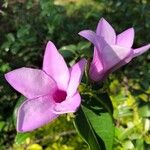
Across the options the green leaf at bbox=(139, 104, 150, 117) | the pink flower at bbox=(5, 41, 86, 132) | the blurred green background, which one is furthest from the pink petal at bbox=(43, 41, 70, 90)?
the green leaf at bbox=(139, 104, 150, 117)

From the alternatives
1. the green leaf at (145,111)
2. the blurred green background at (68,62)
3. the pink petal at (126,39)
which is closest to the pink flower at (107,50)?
the pink petal at (126,39)

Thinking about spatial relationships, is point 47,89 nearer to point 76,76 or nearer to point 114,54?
point 76,76

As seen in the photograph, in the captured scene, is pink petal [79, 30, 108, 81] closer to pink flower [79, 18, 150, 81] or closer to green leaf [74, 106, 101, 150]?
pink flower [79, 18, 150, 81]

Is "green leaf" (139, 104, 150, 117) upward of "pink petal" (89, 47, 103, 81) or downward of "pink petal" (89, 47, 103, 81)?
downward

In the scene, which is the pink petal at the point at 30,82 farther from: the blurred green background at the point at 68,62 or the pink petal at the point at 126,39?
the blurred green background at the point at 68,62

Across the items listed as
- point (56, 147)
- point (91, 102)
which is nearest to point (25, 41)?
point (56, 147)
